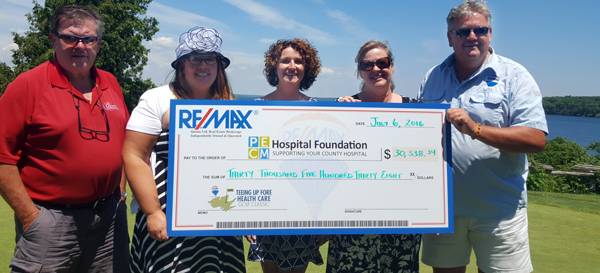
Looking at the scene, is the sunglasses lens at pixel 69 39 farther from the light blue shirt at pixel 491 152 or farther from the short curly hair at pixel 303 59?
the light blue shirt at pixel 491 152

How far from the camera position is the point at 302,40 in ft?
9.98

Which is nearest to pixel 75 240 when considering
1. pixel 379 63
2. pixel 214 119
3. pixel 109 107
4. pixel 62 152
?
pixel 62 152

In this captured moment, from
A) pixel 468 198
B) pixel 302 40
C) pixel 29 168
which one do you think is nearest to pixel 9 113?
pixel 29 168

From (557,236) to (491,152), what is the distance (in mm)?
2788

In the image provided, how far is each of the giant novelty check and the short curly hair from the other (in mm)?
865

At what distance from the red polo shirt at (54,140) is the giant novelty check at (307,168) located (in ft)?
1.86

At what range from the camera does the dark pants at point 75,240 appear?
7.27 ft

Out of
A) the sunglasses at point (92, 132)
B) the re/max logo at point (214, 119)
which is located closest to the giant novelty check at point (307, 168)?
the re/max logo at point (214, 119)

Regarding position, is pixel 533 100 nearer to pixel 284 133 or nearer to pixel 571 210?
pixel 284 133

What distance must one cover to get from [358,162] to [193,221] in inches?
39.2

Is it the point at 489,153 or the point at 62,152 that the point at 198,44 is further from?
the point at 489,153

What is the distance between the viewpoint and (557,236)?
442cm

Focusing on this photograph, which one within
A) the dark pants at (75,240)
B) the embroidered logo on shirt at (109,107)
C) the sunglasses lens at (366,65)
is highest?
the sunglasses lens at (366,65)

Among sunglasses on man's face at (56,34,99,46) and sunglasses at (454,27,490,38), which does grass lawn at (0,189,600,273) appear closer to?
sunglasses at (454,27,490,38)
